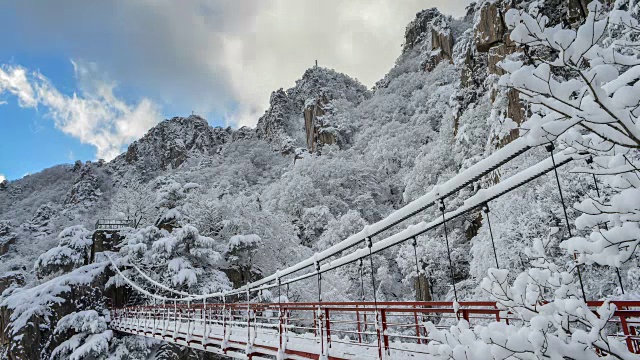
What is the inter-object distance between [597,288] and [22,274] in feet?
123

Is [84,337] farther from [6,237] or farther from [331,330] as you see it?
[6,237]

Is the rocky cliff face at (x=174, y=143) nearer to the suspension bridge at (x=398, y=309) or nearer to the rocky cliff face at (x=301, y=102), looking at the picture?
the rocky cliff face at (x=301, y=102)

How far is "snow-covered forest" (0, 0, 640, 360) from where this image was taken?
1.25m

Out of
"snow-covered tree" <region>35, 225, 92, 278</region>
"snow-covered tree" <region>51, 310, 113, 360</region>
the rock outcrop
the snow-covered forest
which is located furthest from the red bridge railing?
the rock outcrop

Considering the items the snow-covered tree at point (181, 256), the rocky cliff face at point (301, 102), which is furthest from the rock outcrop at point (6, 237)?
the snow-covered tree at point (181, 256)

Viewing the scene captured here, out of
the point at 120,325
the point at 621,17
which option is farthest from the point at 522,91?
the point at 120,325

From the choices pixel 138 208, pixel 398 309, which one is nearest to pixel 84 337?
pixel 138 208

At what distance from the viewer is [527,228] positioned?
929cm

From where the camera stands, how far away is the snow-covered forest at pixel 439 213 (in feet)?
4.11

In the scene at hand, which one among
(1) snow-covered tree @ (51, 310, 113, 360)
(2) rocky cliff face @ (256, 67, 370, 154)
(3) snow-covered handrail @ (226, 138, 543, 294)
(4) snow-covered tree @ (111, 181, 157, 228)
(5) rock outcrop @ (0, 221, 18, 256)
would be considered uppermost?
(2) rocky cliff face @ (256, 67, 370, 154)

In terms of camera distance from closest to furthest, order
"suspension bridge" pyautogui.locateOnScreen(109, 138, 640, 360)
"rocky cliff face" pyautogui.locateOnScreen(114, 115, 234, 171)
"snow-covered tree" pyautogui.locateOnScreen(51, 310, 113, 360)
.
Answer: "suspension bridge" pyautogui.locateOnScreen(109, 138, 640, 360)
"snow-covered tree" pyautogui.locateOnScreen(51, 310, 113, 360)
"rocky cliff face" pyautogui.locateOnScreen(114, 115, 234, 171)

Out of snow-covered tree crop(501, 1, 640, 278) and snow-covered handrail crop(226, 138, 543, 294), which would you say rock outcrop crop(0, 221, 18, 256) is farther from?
snow-covered tree crop(501, 1, 640, 278)

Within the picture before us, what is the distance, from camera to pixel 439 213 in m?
14.6

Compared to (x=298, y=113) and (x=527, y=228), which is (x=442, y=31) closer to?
(x=298, y=113)
